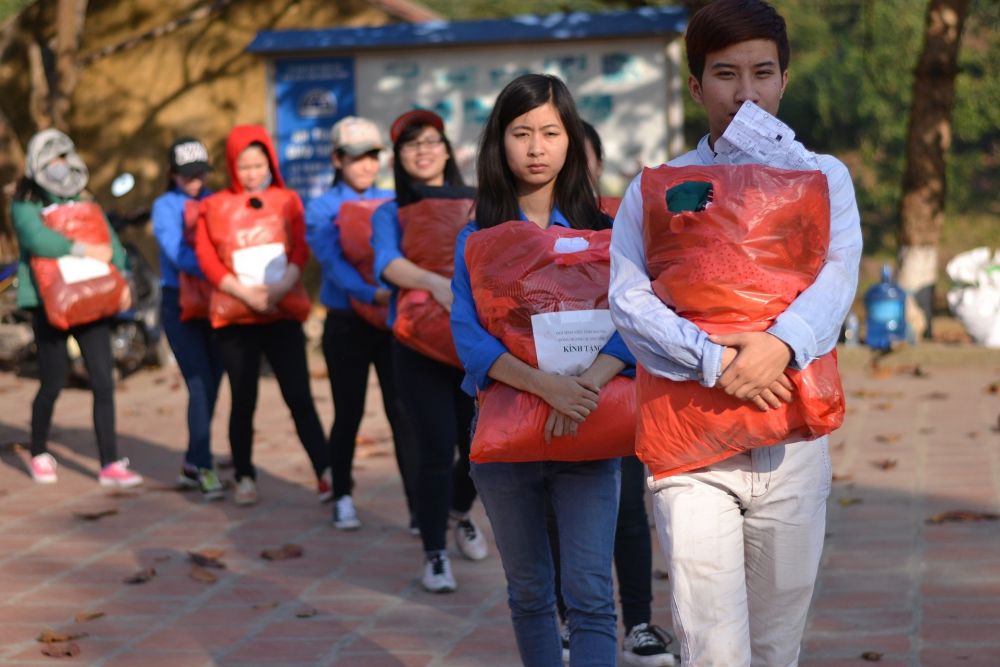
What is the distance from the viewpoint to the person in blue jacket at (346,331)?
720cm

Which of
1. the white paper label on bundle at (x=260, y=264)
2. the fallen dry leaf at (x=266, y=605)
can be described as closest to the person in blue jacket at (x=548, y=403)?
the fallen dry leaf at (x=266, y=605)

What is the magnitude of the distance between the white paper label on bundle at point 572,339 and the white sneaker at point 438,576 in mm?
2399

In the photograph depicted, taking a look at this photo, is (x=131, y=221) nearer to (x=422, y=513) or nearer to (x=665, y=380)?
(x=422, y=513)

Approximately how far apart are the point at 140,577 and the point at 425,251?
74.7 inches

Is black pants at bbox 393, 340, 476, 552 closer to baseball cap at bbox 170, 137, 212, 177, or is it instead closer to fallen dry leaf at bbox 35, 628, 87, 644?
fallen dry leaf at bbox 35, 628, 87, 644

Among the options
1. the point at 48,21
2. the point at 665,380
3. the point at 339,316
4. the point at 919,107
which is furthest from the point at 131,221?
the point at 665,380

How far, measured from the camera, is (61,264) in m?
8.31

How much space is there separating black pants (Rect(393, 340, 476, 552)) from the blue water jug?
7.37m

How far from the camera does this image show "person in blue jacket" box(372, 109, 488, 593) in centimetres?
591

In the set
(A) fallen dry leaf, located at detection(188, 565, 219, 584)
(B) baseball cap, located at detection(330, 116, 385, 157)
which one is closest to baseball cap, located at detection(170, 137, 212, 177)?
(B) baseball cap, located at detection(330, 116, 385, 157)

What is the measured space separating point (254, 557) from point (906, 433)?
446 centimetres

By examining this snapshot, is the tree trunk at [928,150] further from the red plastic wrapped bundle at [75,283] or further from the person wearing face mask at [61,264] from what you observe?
the red plastic wrapped bundle at [75,283]

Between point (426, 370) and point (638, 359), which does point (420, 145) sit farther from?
point (638, 359)

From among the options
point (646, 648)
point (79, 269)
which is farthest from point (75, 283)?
point (646, 648)
